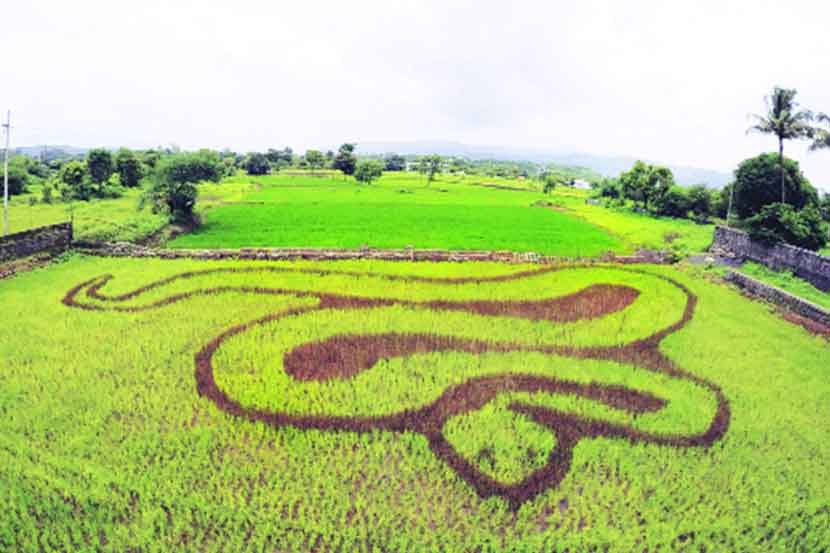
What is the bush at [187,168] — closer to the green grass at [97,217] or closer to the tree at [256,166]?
the green grass at [97,217]

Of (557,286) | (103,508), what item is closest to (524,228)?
(557,286)

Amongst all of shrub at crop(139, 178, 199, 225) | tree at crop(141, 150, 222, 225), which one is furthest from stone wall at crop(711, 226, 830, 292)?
shrub at crop(139, 178, 199, 225)

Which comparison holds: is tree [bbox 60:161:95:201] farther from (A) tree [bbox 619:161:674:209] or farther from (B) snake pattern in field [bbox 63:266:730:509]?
(A) tree [bbox 619:161:674:209]

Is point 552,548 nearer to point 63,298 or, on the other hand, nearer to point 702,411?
point 702,411

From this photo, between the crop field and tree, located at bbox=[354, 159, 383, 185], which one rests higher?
tree, located at bbox=[354, 159, 383, 185]

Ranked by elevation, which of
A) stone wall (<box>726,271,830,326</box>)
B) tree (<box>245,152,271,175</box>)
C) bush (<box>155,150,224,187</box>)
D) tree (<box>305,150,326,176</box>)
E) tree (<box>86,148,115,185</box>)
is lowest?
stone wall (<box>726,271,830,326</box>)

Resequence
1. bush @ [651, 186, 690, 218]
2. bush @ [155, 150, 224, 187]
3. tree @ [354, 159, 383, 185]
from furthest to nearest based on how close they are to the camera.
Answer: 1. tree @ [354, 159, 383, 185]
2. bush @ [651, 186, 690, 218]
3. bush @ [155, 150, 224, 187]

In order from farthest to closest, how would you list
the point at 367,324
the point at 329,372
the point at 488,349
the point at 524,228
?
the point at 524,228
the point at 367,324
the point at 488,349
the point at 329,372
